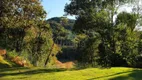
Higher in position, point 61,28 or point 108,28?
point 61,28

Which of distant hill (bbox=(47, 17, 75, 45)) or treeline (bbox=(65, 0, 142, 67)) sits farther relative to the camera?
distant hill (bbox=(47, 17, 75, 45))

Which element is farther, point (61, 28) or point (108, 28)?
point (61, 28)

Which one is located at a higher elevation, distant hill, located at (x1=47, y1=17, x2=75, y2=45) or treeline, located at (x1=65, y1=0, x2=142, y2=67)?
distant hill, located at (x1=47, y1=17, x2=75, y2=45)

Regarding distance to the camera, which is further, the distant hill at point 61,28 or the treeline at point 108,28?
the distant hill at point 61,28

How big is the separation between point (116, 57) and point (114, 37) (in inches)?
75.3

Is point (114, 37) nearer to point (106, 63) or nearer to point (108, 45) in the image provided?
point (108, 45)

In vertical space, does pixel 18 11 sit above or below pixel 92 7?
below

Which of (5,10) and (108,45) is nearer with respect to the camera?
(5,10)

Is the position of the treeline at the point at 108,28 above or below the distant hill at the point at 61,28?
below

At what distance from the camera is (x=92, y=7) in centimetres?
2525

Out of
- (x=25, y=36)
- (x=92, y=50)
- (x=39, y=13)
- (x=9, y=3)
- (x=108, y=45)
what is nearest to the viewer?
(x=9, y=3)

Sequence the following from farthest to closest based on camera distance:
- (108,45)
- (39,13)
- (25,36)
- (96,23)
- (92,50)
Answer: (25,36)
(92,50)
(108,45)
(96,23)
(39,13)

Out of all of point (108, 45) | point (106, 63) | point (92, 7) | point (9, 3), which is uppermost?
point (92, 7)

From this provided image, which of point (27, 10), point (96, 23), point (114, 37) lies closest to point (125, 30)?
point (114, 37)
